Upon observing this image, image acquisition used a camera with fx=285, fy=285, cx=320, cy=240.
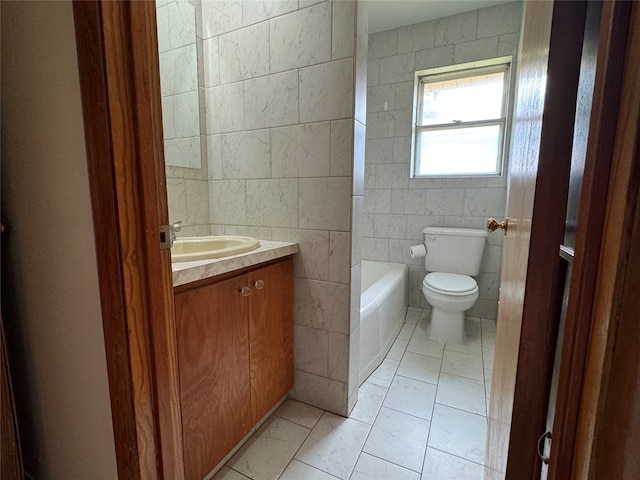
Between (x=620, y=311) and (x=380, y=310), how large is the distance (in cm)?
166

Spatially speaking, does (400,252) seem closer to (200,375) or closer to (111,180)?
(200,375)

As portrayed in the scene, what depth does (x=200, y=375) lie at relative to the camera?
98 centimetres

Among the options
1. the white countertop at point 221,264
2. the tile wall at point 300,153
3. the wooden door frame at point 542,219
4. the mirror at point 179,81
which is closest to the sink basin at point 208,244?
the white countertop at point 221,264

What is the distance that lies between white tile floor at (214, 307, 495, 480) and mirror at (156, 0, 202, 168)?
1.45m

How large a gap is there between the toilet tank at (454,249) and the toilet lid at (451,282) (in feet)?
0.29

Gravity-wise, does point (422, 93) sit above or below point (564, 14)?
above

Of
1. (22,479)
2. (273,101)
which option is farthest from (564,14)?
(22,479)

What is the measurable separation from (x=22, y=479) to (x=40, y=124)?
0.98 metres

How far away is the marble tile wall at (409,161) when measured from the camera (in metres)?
2.29

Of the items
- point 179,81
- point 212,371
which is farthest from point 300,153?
point 212,371

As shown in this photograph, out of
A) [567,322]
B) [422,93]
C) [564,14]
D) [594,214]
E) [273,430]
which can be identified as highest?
[422,93]

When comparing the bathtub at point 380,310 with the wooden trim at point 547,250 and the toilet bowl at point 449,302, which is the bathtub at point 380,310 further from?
the wooden trim at point 547,250

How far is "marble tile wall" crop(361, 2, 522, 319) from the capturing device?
2289mm

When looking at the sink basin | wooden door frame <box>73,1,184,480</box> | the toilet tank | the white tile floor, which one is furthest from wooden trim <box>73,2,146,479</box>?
the toilet tank
